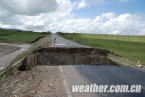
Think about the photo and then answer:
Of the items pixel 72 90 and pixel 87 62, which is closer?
pixel 72 90

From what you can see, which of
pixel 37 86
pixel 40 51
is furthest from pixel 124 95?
pixel 40 51

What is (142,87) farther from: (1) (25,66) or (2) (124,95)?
(1) (25,66)

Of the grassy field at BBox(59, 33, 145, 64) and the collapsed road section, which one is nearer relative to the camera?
the collapsed road section

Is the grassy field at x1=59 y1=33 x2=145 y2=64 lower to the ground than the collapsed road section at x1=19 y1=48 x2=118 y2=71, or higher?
lower

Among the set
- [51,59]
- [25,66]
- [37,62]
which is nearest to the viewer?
[25,66]

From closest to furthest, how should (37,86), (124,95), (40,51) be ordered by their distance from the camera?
(124,95) < (37,86) < (40,51)

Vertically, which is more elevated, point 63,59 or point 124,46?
point 63,59

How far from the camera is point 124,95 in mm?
13617

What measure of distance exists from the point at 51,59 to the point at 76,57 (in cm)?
256

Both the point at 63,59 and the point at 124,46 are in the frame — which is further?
the point at 124,46

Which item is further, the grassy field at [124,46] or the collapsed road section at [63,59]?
the grassy field at [124,46]

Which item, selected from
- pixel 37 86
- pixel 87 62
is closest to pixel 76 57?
pixel 87 62

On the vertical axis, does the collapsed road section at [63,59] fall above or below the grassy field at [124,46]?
above

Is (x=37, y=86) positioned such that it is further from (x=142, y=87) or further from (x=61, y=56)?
(x=61, y=56)
